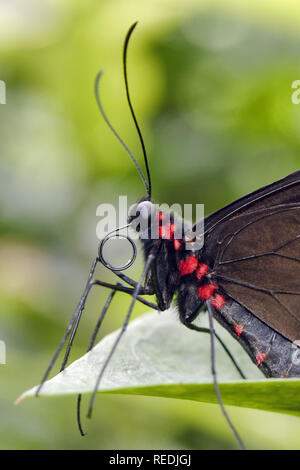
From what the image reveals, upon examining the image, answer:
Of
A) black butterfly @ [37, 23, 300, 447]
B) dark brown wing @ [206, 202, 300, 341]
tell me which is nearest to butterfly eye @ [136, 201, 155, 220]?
black butterfly @ [37, 23, 300, 447]

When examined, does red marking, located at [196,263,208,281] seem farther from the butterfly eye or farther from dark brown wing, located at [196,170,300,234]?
the butterfly eye

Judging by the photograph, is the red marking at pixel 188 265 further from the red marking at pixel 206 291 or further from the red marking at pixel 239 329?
the red marking at pixel 239 329

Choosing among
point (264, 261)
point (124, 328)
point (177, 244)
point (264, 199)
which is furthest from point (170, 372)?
point (264, 199)

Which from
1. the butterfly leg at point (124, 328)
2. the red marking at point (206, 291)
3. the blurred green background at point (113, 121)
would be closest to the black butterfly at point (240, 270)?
the red marking at point (206, 291)

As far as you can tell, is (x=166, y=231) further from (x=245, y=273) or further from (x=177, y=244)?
(x=245, y=273)
